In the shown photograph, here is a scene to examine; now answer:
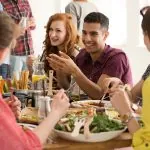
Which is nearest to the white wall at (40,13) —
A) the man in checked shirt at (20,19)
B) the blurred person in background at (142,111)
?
the man in checked shirt at (20,19)

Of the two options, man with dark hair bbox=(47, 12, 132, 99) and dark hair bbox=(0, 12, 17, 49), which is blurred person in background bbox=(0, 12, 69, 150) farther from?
man with dark hair bbox=(47, 12, 132, 99)

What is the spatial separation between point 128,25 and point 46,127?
3695 millimetres

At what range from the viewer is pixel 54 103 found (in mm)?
1375

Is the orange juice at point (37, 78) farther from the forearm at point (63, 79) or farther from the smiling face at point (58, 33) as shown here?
the smiling face at point (58, 33)

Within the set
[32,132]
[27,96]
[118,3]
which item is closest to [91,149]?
[32,132]

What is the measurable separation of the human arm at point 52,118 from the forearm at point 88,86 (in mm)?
668

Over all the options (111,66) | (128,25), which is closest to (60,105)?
(111,66)

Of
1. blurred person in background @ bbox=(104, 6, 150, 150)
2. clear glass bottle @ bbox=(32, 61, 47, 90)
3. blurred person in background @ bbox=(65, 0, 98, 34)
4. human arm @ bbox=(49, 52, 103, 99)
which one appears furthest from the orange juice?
blurred person in background @ bbox=(65, 0, 98, 34)

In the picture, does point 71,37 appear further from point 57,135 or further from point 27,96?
point 57,135

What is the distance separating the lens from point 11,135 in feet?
3.63

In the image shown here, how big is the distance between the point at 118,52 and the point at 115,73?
0.52 ft

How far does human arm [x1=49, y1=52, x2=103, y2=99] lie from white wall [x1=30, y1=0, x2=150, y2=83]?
2679 mm

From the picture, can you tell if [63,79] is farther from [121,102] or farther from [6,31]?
[6,31]

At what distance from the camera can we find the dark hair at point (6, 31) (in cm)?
116
